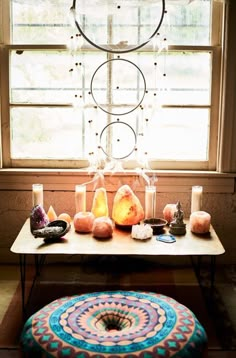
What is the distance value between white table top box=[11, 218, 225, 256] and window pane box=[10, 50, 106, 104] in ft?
3.38

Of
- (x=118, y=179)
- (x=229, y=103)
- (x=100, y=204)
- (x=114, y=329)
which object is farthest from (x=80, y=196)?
(x=229, y=103)

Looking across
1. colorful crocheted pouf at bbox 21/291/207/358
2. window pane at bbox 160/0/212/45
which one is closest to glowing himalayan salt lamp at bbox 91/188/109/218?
colorful crocheted pouf at bbox 21/291/207/358

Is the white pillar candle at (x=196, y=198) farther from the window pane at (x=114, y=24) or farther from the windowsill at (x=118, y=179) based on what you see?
the window pane at (x=114, y=24)

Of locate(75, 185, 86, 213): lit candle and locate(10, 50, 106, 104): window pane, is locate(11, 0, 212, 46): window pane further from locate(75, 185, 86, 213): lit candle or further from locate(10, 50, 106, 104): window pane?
locate(75, 185, 86, 213): lit candle

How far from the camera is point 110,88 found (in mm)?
3475

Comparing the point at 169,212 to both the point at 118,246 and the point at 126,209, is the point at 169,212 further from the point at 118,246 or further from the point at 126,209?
the point at 118,246

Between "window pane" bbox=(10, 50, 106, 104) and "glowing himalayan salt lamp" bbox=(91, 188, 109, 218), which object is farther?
"window pane" bbox=(10, 50, 106, 104)

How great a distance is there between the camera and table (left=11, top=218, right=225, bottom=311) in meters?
2.75

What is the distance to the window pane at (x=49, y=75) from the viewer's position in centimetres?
345

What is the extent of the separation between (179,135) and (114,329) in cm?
161

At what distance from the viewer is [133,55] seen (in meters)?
3.45

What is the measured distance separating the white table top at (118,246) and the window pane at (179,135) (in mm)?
740

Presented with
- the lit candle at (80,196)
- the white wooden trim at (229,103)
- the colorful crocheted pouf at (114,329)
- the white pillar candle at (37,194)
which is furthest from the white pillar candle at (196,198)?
the white pillar candle at (37,194)

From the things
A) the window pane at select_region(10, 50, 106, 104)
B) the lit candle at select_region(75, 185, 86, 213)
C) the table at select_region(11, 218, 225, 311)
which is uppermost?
the window pane at select_region(10, 50, 106, 104)
